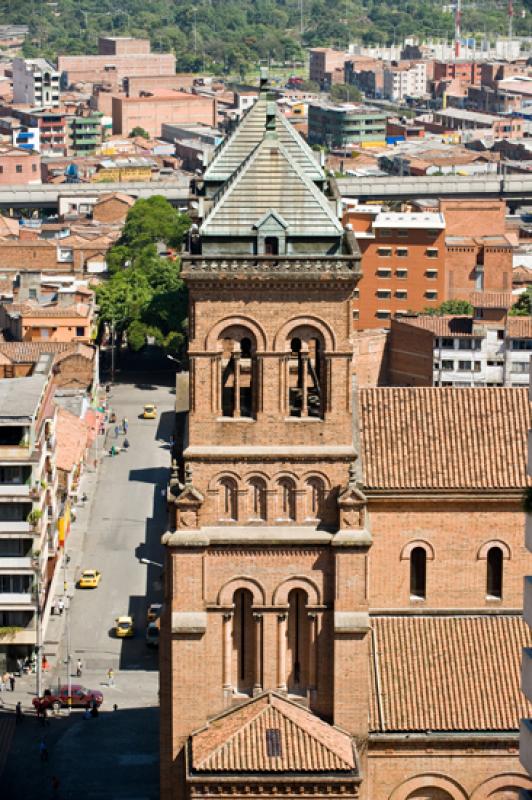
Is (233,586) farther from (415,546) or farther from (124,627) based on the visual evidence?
(124,627)

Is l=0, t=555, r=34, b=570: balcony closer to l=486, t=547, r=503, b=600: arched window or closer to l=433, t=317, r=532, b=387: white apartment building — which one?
l=486, t=547, r=503, b=600: arched window

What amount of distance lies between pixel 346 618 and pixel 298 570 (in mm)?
1883

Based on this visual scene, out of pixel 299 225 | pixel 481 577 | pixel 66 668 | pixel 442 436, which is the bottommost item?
pixel 66 668

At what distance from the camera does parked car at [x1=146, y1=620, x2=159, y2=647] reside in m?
83.6

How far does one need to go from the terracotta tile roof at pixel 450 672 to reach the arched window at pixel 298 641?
2184 mm

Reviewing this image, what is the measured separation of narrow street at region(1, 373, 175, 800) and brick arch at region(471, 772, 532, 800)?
1345 cm

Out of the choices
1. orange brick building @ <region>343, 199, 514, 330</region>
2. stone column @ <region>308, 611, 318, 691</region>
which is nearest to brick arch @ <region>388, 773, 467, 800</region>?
stone column @ <region>308, 611, 318, 691</region>

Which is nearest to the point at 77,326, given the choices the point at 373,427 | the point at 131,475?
the point at 131,475

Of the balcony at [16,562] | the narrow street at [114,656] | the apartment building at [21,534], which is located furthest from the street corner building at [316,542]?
the balcony at [16,562]

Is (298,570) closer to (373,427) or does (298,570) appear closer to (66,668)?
(373,427)

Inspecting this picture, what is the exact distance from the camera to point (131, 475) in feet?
368

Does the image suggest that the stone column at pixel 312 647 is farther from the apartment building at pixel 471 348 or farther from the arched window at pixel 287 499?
the apartment building at pixel 471 348

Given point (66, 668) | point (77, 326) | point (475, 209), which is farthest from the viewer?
point (475, 209)

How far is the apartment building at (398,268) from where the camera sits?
474 ft
